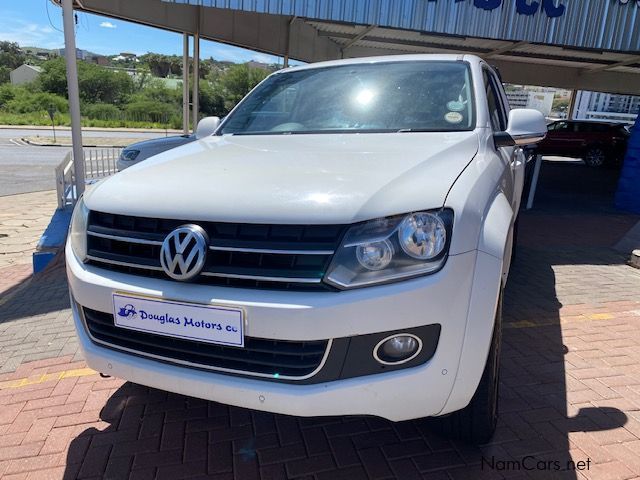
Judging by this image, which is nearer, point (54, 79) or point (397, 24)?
point (397, 24)

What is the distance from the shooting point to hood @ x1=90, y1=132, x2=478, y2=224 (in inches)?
66.1

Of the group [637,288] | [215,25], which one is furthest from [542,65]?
[637,288]

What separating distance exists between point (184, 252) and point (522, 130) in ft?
6.13

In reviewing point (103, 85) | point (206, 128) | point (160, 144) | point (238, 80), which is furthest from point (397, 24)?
point (103, 85)

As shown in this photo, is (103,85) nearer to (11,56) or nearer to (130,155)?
(11,56)

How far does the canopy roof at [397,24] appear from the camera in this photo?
805 cm

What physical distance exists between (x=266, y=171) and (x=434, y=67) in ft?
5.28

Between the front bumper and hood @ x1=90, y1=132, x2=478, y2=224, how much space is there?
10.2 inches

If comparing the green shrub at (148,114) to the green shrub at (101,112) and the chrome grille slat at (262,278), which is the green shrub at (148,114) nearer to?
the green shrub at (101,112)

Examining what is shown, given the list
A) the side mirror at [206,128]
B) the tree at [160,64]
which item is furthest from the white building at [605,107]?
the tree at [160,64]

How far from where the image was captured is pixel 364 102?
2896 mm

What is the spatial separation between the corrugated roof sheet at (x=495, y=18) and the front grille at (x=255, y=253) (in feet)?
22.2

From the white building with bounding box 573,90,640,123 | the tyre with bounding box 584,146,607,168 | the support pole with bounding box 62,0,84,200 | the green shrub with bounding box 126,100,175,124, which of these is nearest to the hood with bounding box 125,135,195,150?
the support pole with bounding box 62,0,84,200

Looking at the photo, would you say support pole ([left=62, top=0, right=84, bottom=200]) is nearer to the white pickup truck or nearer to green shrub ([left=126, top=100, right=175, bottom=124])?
the white pickup truck
